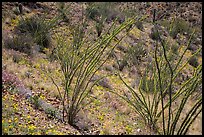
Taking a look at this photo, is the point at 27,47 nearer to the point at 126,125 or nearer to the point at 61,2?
the point at 126,125

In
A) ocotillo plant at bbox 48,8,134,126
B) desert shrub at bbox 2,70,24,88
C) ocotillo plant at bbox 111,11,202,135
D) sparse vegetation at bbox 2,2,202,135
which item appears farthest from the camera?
desert shrub at bbox 2,70,24,88

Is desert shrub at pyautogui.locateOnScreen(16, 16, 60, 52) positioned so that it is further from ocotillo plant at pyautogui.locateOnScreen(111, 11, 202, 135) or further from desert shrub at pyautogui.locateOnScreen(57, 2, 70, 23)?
ocotillo plant at pyautogui.locateOnScreen(111, 11, 202, 135)

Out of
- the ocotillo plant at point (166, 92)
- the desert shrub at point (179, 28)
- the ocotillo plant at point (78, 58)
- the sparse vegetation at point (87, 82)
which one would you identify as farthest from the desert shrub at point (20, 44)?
the desert shrub at point (179, 28)

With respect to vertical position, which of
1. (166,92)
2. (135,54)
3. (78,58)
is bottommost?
(135,54)

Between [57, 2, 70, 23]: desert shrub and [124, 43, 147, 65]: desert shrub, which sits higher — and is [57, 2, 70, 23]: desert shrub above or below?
above

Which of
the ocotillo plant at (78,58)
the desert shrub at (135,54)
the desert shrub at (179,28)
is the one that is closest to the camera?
the ocotillo plant at (78,58)

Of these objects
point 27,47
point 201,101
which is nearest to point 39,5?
point 27,47

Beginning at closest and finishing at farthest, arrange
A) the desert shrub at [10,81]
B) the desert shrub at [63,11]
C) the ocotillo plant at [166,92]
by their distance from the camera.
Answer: the ocotillo plant at [166,92], the desert shrub at [10,81], the desert shrub at [63,11]

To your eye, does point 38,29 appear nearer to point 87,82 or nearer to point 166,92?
point 87,82

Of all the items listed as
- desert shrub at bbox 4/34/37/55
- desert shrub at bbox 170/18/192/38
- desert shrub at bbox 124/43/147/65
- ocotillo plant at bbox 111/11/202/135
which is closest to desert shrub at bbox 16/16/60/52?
desert shrub at bbox 4/34/37/55

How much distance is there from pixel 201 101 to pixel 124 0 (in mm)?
20792

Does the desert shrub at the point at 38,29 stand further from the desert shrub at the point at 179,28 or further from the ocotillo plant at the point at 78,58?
the desert shrub at the point at 179,28

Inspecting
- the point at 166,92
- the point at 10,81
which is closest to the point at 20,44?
the point at 10,81

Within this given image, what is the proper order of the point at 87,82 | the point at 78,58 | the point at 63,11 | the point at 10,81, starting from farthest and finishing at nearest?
the point at 63,11, the point at 87,82, the point at 10,81, the point at 78,58
